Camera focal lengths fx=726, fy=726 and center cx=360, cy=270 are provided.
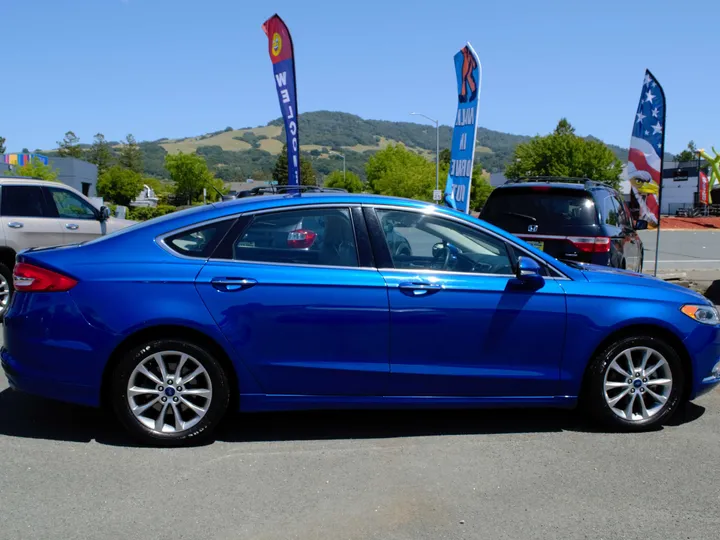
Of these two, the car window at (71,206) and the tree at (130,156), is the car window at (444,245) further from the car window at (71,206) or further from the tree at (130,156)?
the tree at (130,156)

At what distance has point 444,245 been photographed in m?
5.06

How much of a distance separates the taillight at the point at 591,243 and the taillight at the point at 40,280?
5937mm

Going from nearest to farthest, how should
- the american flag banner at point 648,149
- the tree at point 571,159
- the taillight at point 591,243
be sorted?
the taillight at point 591,243 < the american flag banner at point 648,149 < the tree at point 571,159

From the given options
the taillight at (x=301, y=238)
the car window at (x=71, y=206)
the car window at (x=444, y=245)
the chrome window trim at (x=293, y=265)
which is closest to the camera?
the chrome window trim at (x=293, y=265)

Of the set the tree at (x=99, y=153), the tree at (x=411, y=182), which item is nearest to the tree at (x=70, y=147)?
the tree at (x=99, y=153)

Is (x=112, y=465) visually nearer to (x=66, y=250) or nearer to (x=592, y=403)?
(x=66, y=250)

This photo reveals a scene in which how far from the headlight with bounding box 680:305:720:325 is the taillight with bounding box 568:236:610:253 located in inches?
128

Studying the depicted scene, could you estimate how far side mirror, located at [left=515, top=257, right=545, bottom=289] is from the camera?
15.6 ft

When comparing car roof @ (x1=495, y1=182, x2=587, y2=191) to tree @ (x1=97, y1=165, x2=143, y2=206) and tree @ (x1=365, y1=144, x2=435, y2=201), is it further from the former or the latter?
tree @ (x1=97, y1=165, x2=143, y2=206)

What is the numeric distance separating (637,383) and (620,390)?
5.0 inches

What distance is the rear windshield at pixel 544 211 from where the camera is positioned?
8641 mm

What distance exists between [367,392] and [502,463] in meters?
0.96

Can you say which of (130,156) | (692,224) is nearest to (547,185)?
(692,224)

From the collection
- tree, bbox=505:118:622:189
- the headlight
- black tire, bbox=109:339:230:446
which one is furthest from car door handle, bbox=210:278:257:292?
tree, bbox=505:118:622:189
